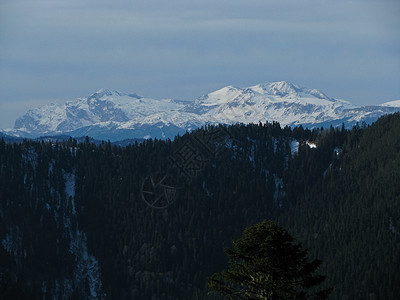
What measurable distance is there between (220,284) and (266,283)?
4815mm

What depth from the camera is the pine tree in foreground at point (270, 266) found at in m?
73.9

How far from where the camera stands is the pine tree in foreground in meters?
73.9

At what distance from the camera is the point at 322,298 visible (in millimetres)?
73750

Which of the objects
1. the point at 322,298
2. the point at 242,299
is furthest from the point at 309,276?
the point at 242,299

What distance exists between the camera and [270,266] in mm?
73875

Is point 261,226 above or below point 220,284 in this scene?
above

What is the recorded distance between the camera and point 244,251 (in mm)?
75438

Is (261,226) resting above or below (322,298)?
above

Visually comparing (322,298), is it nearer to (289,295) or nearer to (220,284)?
(289,295)

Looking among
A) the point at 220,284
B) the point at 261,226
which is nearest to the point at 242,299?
the point at 220,284

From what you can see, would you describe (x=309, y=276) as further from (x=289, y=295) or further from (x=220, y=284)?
(x=220, y=284)

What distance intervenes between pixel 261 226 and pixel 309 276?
7.20 metres

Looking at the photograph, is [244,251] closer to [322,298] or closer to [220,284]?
[220,284]

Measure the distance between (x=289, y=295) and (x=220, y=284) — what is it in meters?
7.23
